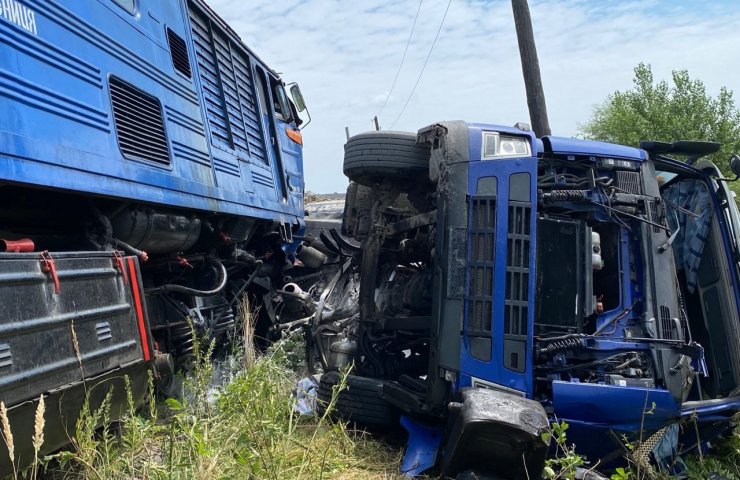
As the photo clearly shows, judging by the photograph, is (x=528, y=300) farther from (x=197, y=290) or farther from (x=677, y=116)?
(x=677, y=116)

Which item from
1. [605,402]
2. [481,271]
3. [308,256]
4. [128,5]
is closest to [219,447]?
[481,271]

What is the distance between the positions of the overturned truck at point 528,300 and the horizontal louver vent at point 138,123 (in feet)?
4.22

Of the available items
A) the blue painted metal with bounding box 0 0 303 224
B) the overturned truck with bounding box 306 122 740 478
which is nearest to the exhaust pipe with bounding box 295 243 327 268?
the blue painted metal with bounding box 0 0 303 224

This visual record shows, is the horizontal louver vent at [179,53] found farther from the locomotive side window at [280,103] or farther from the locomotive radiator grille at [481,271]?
the locomotive side window at [280,103]

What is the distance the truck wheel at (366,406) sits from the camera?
4.30m

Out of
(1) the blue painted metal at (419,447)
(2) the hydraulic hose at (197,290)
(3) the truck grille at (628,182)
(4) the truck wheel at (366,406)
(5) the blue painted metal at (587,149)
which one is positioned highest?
(5) the blue painted metal at (587,149)

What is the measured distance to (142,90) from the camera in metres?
3.89

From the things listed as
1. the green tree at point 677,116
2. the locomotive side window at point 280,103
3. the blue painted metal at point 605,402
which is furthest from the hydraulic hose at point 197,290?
the green tree at point 677,116

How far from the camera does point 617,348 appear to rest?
3982 millimetres

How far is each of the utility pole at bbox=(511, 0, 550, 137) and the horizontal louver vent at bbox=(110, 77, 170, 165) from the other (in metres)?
7.24

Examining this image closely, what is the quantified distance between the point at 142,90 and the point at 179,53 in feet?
2.94

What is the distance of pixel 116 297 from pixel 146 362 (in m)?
0.40

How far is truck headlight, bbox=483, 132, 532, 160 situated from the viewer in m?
3.98

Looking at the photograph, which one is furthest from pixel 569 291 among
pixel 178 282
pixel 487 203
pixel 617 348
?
pixel 178 282
